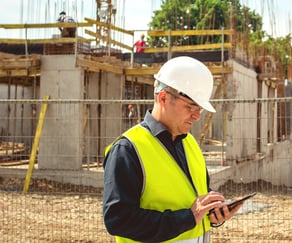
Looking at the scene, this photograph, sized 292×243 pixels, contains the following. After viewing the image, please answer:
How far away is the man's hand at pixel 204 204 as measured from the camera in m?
2.14

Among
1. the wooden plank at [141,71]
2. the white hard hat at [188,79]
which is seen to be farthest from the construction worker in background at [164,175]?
the wooden plank at [141,71]

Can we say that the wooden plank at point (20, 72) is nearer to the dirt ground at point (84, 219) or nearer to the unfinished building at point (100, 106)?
the unfinished building at point (100, 106)

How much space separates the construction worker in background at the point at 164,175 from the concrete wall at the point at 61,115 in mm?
9228

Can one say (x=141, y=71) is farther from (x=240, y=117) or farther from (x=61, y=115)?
(x=240, y=117)

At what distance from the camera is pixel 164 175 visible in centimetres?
219

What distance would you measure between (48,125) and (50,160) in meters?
0.80

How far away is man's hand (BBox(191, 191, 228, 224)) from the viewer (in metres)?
2.14

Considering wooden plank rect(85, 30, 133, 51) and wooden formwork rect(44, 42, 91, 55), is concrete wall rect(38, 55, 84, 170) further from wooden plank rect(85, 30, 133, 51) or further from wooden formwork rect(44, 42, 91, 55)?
wooden formwork rect(44, 42, 91, 55)

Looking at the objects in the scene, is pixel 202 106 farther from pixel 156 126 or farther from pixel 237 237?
pixel 237 237

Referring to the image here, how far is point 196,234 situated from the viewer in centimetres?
230

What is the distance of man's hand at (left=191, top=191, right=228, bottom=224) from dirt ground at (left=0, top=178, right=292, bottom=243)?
4.72 m

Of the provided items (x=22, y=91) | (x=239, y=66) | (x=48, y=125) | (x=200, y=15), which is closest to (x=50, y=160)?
(x=48, y=125)

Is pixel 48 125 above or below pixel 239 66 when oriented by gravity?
below

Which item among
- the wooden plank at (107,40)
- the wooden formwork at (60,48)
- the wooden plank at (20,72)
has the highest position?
the wooden plank at (107,40)
